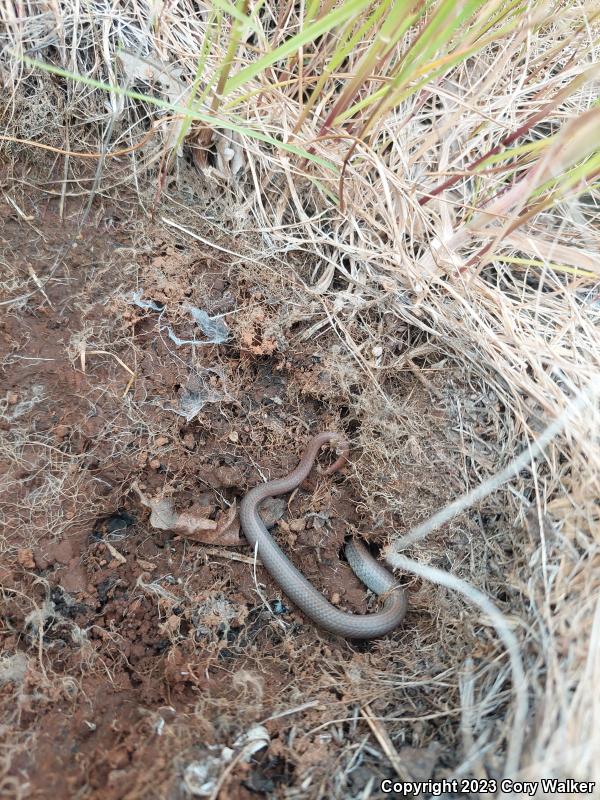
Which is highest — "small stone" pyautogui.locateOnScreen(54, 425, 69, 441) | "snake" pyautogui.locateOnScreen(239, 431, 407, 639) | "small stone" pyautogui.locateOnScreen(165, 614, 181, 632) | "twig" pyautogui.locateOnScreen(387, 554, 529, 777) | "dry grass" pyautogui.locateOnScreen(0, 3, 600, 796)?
"dry grass" pyautogui.locateOnScreen(0, 3, 600, 796)

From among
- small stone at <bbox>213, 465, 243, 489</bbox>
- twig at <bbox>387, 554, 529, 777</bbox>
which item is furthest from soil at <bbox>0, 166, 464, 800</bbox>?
twig at <bbox>387, 554, 529, 777</bbox>

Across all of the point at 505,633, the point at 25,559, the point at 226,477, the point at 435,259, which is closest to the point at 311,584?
the point at 226,477

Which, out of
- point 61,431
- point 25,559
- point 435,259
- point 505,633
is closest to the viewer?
point 505,633

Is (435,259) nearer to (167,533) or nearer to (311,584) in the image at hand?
(311,584)

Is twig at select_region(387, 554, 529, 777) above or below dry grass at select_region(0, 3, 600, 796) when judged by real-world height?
below

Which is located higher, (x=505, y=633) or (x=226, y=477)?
(x=505, y=633)

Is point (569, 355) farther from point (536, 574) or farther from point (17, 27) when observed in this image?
point (17, 27)

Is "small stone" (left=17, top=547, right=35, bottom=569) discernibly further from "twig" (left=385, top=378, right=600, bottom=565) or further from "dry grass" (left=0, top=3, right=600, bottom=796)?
"twig" (left=385, top=378, right=600, bottom=565)
